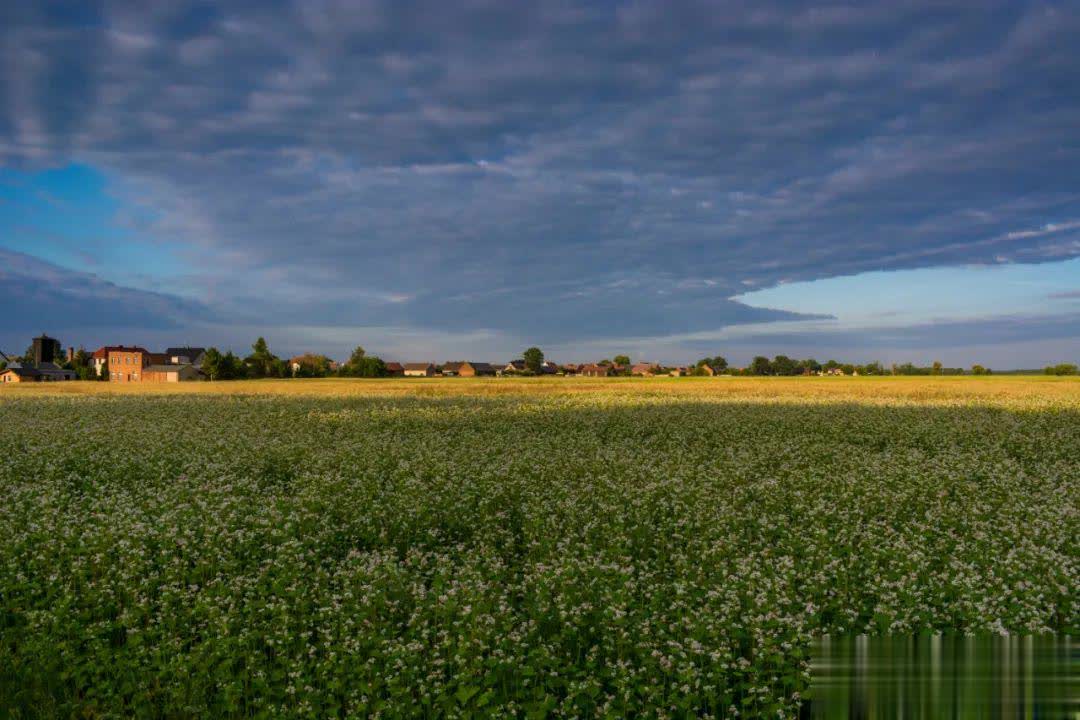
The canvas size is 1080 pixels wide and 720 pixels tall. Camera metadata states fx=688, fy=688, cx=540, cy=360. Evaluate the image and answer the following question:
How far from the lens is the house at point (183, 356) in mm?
162875

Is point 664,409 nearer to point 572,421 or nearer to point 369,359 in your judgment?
point 572,421

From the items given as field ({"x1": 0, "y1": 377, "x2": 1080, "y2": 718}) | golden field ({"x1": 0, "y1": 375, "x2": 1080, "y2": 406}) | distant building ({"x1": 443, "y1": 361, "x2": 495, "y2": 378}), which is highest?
distant building ({"x1": 443, "y1": 361, "x2": 495, "y2": 378})

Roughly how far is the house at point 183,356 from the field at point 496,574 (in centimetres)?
15866

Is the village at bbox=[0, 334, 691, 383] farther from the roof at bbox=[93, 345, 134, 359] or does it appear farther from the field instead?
the field

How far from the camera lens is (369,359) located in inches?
5433

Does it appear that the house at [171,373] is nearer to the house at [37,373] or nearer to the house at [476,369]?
the house at [37,373]

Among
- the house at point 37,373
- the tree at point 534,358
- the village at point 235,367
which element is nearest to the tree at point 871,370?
the village at point 235,367

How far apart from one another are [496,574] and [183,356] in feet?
590

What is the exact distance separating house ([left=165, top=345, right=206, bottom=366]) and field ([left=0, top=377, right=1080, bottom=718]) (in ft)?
521

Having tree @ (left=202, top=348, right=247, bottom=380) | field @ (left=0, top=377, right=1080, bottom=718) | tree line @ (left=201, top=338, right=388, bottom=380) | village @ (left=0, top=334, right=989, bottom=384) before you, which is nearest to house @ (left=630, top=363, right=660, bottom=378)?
village @ (left=0, top=334, right=989, bottom=384)

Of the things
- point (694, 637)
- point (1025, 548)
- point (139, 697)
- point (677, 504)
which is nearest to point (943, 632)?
point (694, 637)

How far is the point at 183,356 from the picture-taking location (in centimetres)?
16675

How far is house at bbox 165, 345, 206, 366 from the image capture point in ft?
534

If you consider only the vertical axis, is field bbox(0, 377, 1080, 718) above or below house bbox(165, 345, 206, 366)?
below
